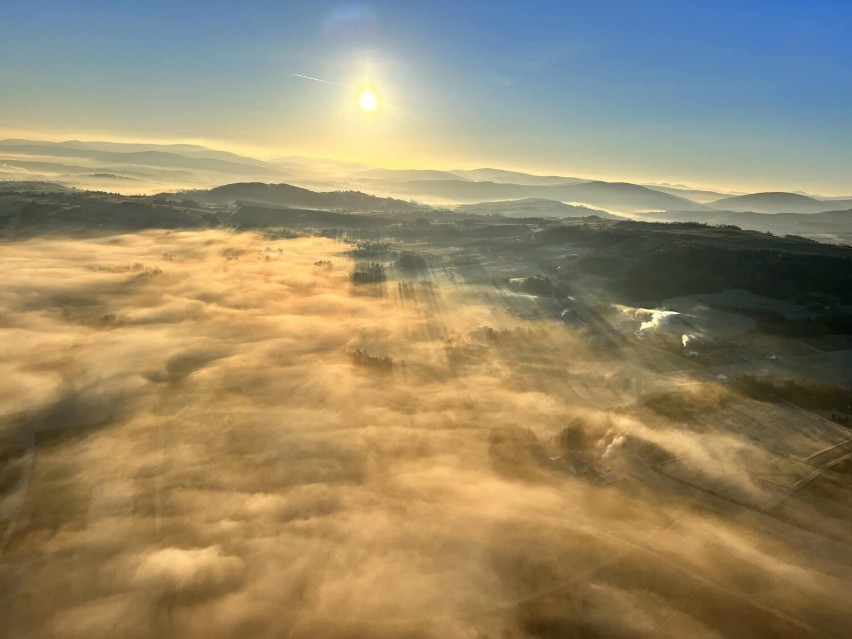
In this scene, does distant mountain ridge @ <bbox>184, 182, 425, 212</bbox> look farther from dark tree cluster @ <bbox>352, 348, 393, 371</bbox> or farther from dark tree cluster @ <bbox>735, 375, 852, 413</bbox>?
dark tree cluster @ <bbox>735, 375, 852, 413</bbox>

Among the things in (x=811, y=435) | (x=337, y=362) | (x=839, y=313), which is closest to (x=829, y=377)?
(x=811, y=435)

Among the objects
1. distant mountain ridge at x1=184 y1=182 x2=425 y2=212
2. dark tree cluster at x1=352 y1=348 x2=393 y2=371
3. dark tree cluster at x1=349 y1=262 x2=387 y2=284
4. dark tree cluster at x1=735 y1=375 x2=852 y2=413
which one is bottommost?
dark tree cluster at x1=352 y1=348 x2=393 y2=371

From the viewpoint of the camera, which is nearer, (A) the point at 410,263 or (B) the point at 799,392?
(B) the point at 799,392

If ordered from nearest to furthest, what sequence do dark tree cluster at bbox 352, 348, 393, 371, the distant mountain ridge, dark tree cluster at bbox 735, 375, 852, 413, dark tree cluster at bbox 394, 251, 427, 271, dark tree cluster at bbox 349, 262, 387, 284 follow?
dark tree cluster at bbox 735, 375, 852, 413, dark tree cluster at bbox 352, 348, 393, 371, dark tree cluster at bbox 349, 262, 387, 284, dark tree cluster at bbox 394, 251, 427, 271, the distant mountain ridge

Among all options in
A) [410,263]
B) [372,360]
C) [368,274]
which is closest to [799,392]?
[372,360]

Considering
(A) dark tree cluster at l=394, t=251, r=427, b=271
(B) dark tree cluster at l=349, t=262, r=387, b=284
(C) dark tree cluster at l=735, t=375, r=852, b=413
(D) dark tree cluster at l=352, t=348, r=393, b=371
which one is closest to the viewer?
(C) dark tree cluster at l=735, t=375, r=852, b=413

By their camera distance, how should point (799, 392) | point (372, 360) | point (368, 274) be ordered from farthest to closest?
point (368, 274) < point (372, 360) < point (799, 392)

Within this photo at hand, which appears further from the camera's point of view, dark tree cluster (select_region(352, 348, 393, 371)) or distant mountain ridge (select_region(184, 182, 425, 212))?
distant mountain ridge (select_region(184, 182, 425, 212))

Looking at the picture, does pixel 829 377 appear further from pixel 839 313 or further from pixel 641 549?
pixel 641 549

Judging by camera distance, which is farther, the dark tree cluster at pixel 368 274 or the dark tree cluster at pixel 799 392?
the dark tree cluster at pixel 368 274

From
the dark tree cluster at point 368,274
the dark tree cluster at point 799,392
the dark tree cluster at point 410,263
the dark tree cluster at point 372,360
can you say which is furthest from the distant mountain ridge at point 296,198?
the dark tree cluster at point 799,392

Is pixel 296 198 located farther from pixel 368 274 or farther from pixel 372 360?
pixel 372 360

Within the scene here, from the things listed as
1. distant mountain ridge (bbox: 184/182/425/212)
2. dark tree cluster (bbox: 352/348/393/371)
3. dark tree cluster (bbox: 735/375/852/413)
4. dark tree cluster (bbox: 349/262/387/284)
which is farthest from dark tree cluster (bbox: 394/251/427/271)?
distant mountain ridge (bbox: 184/182/425/212)

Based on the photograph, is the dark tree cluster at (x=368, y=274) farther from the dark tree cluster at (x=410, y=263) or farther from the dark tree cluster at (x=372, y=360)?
the dark tree cluster at (x=372, y=360)
